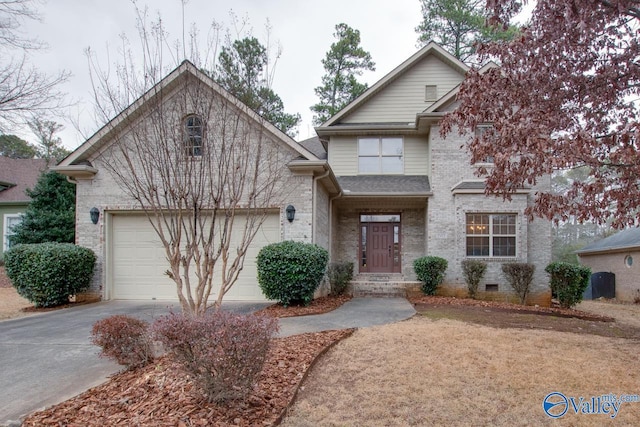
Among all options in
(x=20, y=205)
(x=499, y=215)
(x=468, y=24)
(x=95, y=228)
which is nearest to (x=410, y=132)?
(x=499, y=215)

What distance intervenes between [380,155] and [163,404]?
11621 mm

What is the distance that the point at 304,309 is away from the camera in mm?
8469

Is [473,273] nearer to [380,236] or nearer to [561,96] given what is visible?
[380,236]

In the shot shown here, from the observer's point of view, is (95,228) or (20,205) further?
(20,205)

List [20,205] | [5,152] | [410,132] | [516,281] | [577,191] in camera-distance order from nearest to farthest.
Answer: [577,191], [516,281], [410,132], [20,205], [5,152]

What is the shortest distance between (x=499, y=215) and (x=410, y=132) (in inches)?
157

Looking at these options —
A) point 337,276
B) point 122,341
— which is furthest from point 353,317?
point 122,341

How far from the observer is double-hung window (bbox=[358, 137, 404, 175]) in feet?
45.0

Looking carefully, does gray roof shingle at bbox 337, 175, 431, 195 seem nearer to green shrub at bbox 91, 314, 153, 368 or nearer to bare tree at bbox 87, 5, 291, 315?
bare tree at bbox 87, 5, 291, 315

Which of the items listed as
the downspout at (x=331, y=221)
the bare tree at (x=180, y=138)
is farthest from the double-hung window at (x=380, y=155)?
the bare tree at (x=180, y=138)

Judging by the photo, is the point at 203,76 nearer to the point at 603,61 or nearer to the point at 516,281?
the point at 603,61

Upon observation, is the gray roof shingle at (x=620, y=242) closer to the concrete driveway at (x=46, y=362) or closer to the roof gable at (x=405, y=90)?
the roof gable at (x=405, y=90)

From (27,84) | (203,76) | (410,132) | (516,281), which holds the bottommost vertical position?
(516,281)

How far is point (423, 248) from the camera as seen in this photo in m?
13.5
